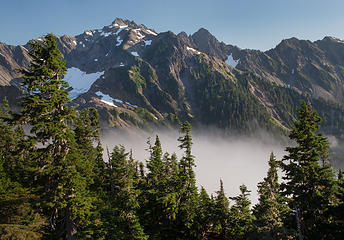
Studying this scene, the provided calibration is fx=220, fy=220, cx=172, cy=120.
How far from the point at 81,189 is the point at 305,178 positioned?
19.4 meters

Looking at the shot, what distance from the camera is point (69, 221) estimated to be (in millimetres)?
16766

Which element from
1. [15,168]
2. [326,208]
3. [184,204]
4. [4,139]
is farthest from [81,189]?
[4,139]

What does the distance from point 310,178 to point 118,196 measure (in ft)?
61.4

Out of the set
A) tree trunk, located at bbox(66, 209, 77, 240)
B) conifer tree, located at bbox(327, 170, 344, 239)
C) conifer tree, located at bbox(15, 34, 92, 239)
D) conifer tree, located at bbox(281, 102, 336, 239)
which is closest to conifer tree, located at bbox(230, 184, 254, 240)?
conifer tree, located at bbox(281, 102, 336, 239)

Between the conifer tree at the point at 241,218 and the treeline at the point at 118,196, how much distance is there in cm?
12

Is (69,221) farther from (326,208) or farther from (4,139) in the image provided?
(4,139)

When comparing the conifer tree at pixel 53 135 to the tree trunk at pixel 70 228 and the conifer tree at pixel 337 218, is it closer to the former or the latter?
the tree trunk at pixel 70 228

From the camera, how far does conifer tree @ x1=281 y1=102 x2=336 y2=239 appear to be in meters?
19.7

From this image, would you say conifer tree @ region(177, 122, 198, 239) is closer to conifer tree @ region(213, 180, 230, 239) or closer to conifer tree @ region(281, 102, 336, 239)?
conifer tree @ region(213, 180, 230, 239)

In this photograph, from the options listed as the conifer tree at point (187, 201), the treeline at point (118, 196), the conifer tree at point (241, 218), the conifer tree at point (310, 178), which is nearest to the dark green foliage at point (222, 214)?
the treeline at point (118, 196)

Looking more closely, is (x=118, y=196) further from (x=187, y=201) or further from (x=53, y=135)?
(x=187, y=201)

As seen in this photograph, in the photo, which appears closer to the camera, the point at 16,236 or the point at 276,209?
the point at 16,236

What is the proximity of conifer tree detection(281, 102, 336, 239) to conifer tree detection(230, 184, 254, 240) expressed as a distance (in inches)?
254

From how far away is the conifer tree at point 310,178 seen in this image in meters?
19.7
